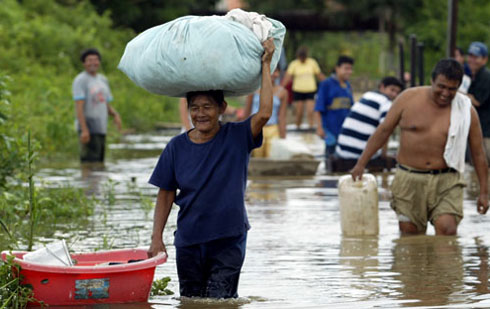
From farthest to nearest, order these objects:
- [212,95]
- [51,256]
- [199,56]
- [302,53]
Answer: [302,53]
[51,256]
[212,95]
[199,56]

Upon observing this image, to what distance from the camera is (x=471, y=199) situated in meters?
13.3

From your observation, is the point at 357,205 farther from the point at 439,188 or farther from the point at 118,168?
the point at 118,168

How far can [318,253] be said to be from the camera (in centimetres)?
956

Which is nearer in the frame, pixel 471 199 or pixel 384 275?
pixel 384 275

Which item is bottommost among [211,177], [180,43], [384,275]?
[384,275]

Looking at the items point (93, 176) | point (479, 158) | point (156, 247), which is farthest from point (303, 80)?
point (156, 247)

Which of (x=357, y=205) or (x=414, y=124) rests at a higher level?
(x=414, y=124)

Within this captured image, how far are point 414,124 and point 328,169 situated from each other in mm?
6390

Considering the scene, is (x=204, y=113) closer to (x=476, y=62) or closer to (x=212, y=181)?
(x=212, y=181)

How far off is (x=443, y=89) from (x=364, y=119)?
208 inches

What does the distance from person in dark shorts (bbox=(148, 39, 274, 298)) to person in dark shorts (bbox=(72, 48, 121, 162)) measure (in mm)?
9771

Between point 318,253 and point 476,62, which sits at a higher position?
point 476,62

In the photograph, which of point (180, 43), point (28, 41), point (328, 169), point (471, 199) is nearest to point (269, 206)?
point (471, 199)

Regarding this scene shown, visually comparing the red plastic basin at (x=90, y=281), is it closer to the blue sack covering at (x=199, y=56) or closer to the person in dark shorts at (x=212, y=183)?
the person in dark shorts at (x=212, y=183)
